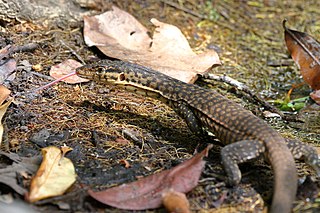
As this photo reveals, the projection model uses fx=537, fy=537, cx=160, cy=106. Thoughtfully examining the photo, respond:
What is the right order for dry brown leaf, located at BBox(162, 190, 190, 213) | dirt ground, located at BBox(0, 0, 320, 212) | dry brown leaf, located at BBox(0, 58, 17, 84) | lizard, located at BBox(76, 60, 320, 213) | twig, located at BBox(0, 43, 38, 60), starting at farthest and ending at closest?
twig, located at BBox(0, 43, 38, 60) < dry brown leaf, located at BBox(0, 58, 17, 84) < dirt ground, located at BBox(0, 0, 320, 212) < lizard, located at BBox(76, 60, 320, 213) < dry brown leaf, located at BBox(162, 190, 190, 213)

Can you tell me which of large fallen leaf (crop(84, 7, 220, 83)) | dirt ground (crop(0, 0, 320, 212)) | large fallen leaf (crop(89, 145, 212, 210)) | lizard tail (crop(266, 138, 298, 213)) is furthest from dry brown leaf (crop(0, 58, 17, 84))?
lizard tail (crop(266, 138, 298, 213))

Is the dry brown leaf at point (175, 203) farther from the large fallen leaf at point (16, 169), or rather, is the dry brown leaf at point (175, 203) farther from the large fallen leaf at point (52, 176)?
the large fallen leaf at point (16, 169)

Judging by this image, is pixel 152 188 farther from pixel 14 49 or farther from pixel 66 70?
pixel 14 49

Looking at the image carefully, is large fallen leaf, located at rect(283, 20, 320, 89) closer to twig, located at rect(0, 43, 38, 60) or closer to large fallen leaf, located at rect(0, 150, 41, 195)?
twig, located at rect(0, 43, 38, 60)

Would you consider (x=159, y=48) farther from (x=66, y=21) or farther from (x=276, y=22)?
(x=276, y=22)

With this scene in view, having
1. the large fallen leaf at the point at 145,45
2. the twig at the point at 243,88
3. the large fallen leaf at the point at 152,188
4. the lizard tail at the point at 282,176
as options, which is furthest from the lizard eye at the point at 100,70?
the lizard tail at the point at 282,176
